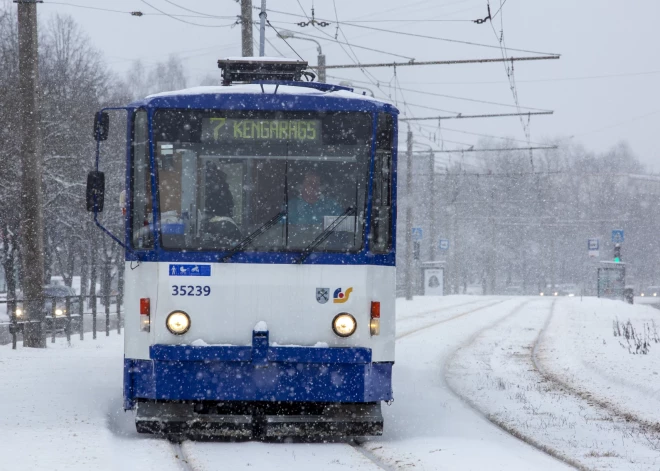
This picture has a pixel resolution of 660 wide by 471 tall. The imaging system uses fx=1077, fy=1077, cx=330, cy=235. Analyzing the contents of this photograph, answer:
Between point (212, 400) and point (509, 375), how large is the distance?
7.29 meters

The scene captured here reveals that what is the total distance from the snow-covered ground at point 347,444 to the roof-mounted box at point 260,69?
11.7ft

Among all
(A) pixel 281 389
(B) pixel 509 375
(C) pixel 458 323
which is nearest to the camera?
(A) pixel 281 389

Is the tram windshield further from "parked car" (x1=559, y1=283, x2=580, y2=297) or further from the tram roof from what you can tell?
"parked car" (x1=559, y1=283, x2=580, y2=297)

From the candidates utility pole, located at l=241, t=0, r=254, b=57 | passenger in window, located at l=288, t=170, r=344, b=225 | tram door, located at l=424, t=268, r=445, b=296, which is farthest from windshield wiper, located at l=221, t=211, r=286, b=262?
tram door, located at l=424, t=268, r=445, b=296

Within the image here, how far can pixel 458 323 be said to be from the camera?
29109 millimetres

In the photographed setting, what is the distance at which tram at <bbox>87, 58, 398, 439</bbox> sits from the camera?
8859 millimetres

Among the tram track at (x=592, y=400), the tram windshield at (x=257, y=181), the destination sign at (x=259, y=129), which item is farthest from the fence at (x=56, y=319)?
the destination sign at (x=259, y=129)

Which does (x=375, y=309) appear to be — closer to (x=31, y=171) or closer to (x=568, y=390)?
(x=568, y=390)

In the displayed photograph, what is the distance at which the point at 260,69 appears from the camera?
11273mm

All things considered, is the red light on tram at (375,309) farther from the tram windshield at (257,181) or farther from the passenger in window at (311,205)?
the passenger in window at (311,205)

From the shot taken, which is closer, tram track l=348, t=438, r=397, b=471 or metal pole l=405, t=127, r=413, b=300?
tram track l=348, t=438, r=397, b=471

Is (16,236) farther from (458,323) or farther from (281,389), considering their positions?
(281,389)

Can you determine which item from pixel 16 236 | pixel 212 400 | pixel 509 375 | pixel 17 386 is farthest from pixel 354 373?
pixel 16 236

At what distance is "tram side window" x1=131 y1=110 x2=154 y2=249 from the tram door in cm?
3874
